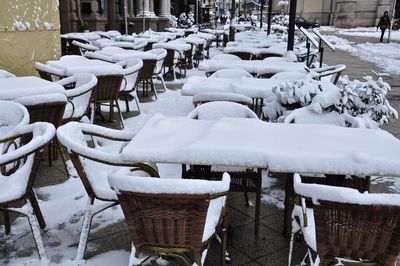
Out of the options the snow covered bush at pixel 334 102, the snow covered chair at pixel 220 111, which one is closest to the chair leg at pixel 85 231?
the snow covered chair at pixel 220 111

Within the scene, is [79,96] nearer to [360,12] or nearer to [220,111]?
[220,111]

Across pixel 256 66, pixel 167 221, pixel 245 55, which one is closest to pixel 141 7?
pixel 245 55

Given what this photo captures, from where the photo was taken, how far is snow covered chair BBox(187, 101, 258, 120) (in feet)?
13.1

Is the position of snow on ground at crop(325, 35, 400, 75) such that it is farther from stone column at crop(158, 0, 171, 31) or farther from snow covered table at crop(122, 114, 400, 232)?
snow covered table at crop(122, 114, 400, 232)

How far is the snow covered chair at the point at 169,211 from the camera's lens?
6.59ft

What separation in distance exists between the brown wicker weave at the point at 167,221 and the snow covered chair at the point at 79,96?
2719mm

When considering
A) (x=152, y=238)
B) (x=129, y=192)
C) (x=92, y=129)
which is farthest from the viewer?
(x=92, y=129)

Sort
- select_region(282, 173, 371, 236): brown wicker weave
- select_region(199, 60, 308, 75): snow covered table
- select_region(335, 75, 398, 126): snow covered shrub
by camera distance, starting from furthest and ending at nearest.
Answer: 1. select_region(199, 60, 308, 75): snow covered table
2. select_region(335, 75, 398, 126): snow covered shrub
3. select_region(282, 173, 371, 236): brown wicker weave

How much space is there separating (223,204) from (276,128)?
36.6 inches

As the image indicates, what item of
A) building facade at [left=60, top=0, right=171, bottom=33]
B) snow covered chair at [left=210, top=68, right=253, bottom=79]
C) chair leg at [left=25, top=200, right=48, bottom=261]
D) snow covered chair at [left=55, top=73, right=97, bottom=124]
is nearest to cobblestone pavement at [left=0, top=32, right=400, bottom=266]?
chair leg at [left=25, top=200, right=48, bottom=261]

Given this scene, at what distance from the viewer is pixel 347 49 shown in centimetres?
2131

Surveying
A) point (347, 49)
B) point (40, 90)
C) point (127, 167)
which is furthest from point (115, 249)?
point (347, 49)

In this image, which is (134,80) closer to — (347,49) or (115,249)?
(115,249)

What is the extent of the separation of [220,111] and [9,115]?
1850 millimetres
